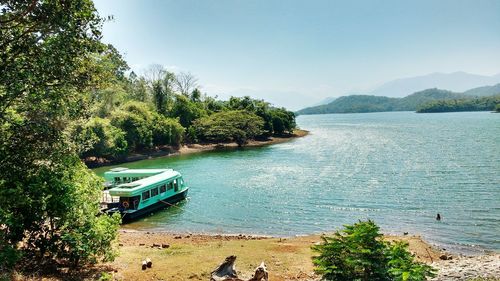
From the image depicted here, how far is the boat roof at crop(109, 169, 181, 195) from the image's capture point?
33.5 m

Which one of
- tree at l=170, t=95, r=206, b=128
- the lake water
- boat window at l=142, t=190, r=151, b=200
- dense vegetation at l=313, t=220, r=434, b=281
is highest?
tree at l=170, t=95, r=206, b=128

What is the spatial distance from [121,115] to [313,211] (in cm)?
5356

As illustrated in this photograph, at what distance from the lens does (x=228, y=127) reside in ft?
326

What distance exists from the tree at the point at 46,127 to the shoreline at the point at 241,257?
3239mm

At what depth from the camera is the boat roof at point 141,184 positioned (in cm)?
3350

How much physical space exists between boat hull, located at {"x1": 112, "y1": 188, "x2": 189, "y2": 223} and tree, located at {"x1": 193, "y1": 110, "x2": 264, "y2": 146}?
188ft

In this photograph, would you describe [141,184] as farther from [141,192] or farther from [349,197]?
[349,197]

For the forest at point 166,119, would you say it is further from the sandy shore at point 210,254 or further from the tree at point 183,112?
the sandy shore at point 210,254

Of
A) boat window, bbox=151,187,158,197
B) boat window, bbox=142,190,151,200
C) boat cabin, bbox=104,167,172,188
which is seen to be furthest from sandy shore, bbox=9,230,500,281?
boat cabin, bbox=104,167,172,188

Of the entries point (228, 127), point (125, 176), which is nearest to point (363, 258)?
point (125, 176)

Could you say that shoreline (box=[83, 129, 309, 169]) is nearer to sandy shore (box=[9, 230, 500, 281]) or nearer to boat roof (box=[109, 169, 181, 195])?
boat roof (box=[109, 169, 181, 195])

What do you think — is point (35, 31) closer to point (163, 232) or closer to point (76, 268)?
point (76, 268)

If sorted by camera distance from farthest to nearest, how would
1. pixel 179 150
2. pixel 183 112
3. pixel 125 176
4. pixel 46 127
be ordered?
pixel 183 112 → pixel 179 150 → pixel 125 176 → pixel 46 127

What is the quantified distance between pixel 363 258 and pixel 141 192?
84.4ft
